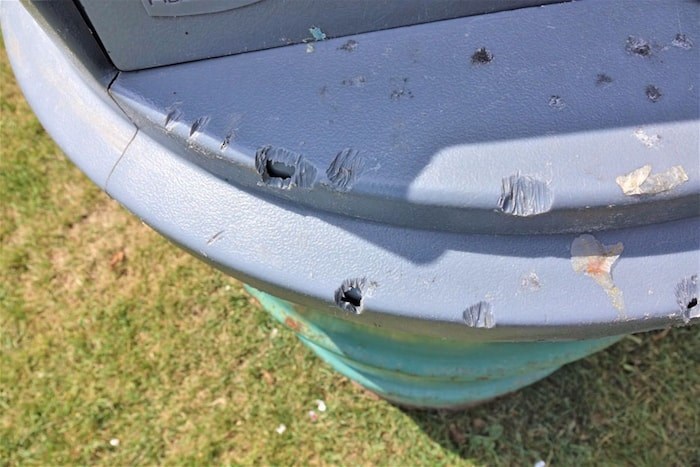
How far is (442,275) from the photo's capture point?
2.37 feet

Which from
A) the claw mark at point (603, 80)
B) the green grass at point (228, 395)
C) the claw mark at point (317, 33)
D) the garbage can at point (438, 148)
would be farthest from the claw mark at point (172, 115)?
the green grass at point (228, 395)

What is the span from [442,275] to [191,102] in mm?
314

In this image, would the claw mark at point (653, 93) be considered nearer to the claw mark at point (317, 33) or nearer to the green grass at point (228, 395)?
the claw mark at point (317, 33)

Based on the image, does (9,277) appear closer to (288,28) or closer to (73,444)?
(73,444)

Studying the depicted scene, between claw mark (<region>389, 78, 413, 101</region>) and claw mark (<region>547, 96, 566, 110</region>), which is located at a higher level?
claw mark (<region>389, 78, 413, 101</region>)

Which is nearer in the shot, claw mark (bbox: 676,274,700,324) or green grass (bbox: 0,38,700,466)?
claw mark (bbox: 676,274,700,324)

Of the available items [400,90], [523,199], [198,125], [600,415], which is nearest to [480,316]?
[523,199]

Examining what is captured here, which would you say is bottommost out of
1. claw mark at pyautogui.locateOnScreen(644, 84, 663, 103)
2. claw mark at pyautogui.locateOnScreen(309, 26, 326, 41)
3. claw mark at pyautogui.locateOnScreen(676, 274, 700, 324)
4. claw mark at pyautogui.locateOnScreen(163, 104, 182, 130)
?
claw mark at pyautogui.locateOnScreen(676, 274, 700, 324)

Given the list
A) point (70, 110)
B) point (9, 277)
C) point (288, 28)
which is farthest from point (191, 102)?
point (9, 277)

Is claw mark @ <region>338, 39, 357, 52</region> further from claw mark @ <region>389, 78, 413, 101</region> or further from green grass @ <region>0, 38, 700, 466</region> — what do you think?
green grass @ <region>0, 38, 700, 466</region>

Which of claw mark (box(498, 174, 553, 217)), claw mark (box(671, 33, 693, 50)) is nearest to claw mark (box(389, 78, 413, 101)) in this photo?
claw mark (box(498, 174, 553, 217))

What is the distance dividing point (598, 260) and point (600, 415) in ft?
3.45

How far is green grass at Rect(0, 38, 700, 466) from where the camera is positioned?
5.34ft

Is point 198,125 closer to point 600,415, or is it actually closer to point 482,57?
point 482,57
